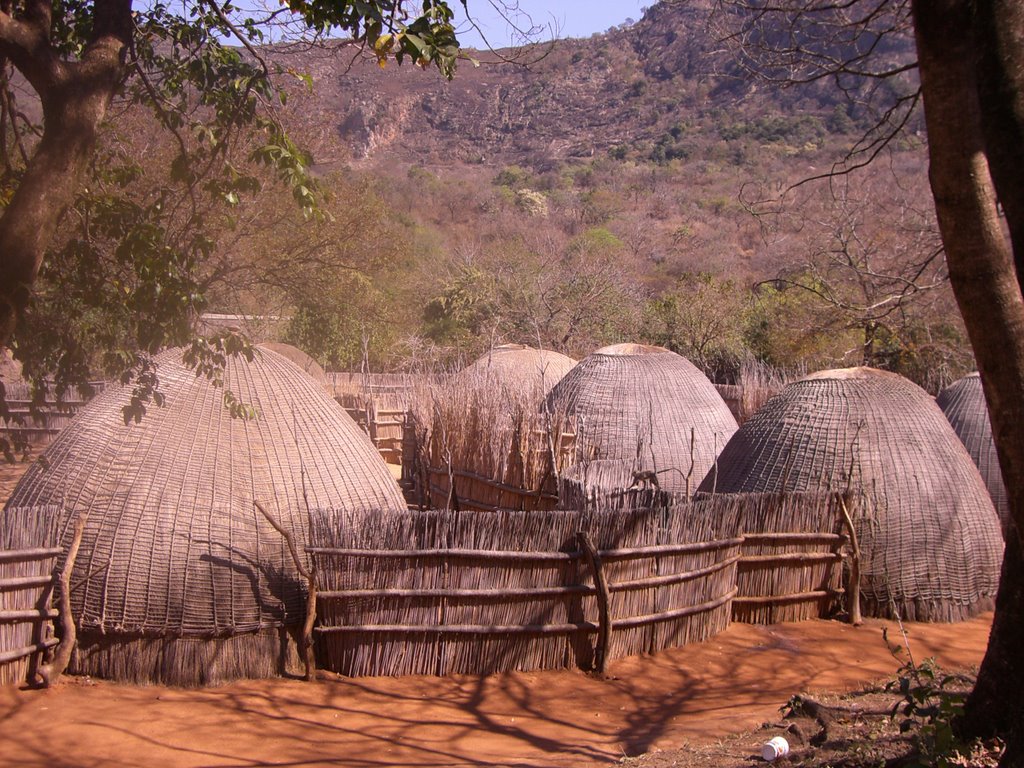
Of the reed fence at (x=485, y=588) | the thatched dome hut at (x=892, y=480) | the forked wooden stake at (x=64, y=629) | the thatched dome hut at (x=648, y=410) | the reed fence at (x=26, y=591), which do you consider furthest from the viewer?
the thatched dome hut at (x=648, y=410)

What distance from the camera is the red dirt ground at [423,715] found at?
5004 mm

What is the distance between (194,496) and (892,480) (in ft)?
20.2

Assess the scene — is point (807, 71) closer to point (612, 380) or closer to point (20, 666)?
point (612, 380)

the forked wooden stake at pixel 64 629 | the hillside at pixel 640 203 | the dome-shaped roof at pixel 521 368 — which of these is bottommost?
the forked wooden stake at pixel 64 629

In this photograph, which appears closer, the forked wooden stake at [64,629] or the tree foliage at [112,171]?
the tree foliage at [112,171]

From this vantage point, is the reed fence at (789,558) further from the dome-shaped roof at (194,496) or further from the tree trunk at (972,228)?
the tree trunk at (972,228)

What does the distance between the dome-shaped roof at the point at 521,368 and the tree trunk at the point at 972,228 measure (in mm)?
9022

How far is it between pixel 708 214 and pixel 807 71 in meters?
36.7

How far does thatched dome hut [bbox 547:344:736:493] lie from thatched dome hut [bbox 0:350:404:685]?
4.42 m

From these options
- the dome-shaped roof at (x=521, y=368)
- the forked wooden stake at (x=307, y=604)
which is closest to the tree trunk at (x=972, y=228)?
the forked wooden stake at (x=307, y=604)

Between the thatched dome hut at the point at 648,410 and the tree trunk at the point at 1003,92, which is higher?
the tree trunk at the point at 1003,92

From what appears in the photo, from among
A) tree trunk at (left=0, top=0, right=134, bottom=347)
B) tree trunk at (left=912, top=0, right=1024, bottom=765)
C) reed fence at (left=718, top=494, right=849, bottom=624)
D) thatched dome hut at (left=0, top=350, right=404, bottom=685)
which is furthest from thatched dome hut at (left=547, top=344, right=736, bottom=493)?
tree trunk at (left=0, top=0, right=134, bottom=347)

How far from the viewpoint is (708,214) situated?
43.6 m

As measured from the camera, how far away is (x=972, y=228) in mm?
2908
